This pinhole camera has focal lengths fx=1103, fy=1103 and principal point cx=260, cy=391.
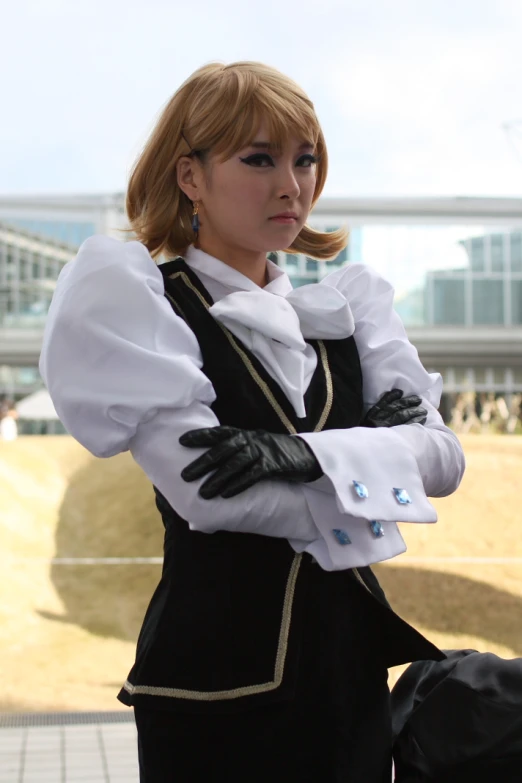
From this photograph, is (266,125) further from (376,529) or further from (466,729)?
(466,729)

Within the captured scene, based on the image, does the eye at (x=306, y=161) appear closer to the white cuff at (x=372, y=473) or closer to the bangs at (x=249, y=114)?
A: the bangs at (x=249, y=114)

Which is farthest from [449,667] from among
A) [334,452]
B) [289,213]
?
[289,213]

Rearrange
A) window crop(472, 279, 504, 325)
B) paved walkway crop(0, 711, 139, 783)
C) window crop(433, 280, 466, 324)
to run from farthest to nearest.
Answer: window crop(472, 279, 504, 325), window crop(433, 280, 466, 324), paved walkway crop(0, 711, 139, 783)

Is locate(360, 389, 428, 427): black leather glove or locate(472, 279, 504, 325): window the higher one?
locate(360, 389, 428, 427): black leather glove

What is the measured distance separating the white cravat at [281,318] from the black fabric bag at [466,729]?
14.7 inches

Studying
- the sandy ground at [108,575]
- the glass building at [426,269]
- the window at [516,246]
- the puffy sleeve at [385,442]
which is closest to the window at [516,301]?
the glass building at [426,269]

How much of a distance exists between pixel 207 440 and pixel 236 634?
0.22 m

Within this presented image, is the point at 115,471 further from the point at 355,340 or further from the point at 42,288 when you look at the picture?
the point at 42,288

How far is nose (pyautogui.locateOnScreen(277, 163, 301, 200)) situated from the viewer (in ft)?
4.16

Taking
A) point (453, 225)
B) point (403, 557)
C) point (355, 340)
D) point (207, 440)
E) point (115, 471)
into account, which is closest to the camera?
point (207, 440)

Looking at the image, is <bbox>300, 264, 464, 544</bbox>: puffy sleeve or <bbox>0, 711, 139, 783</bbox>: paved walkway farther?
<bbox>0, 711, 139, 783</bbox>: paved walkway

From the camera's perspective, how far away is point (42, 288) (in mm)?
29375

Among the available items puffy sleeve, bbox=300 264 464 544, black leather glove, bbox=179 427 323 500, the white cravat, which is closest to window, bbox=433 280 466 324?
puffy sleeve, bbox=300 264 464 544

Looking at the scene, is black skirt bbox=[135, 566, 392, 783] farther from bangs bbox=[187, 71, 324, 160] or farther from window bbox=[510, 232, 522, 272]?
window bbox=[510, 232, 522, 272]
